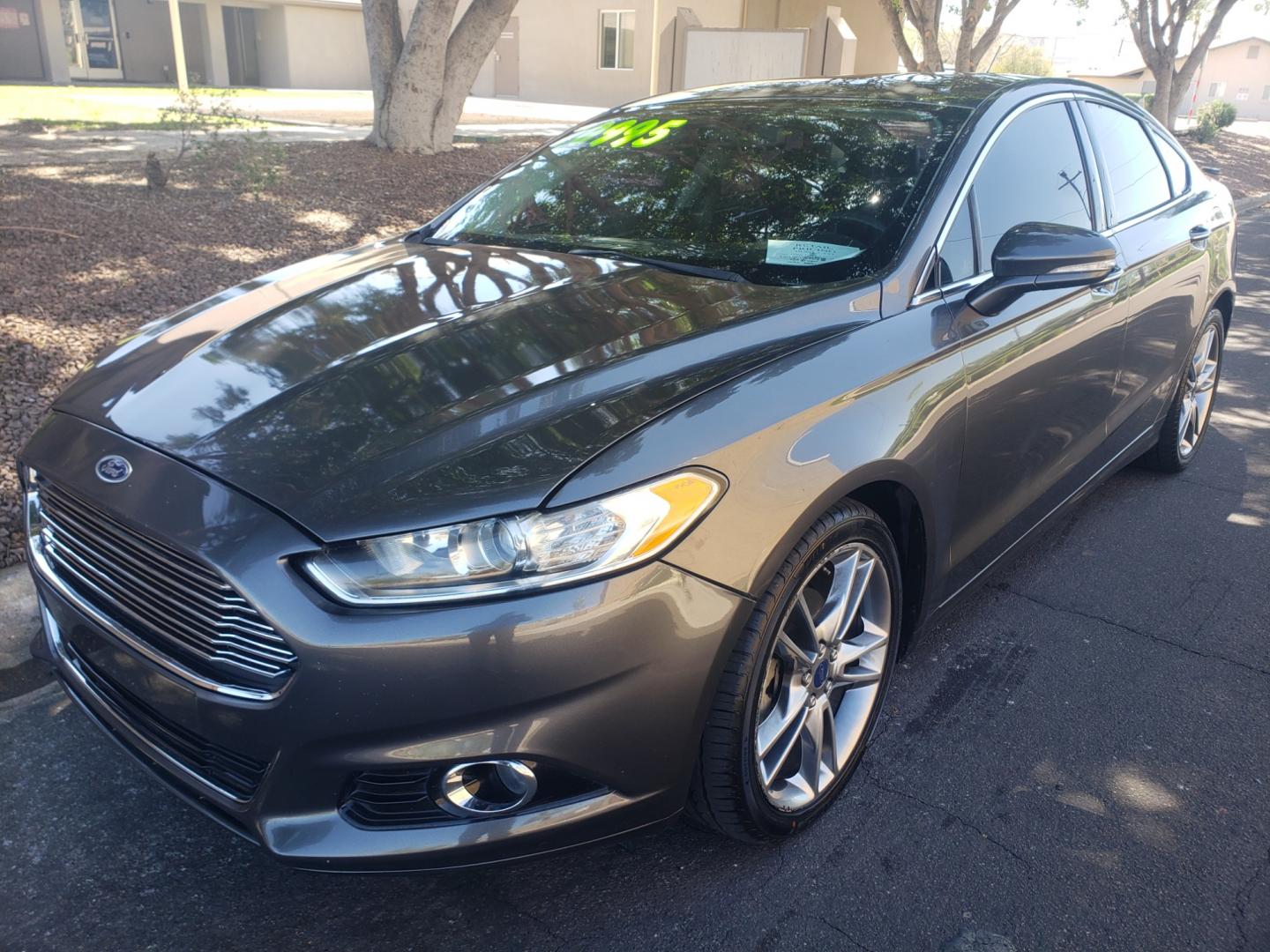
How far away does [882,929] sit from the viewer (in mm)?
2301

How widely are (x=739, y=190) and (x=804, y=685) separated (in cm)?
160

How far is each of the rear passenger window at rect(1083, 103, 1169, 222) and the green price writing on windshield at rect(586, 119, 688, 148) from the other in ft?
5.11

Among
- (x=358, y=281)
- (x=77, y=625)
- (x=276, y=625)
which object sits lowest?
(x=77, y=625)

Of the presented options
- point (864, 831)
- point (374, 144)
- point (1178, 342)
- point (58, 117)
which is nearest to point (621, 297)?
point (864, 831)

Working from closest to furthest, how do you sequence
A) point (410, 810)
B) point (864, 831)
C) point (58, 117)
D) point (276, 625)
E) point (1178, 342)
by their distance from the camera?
point (276, 625) < point (410, 810) < point (864, 831) < point (1178, 342) < point (58, 117)

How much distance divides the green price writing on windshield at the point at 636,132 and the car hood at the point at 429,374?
754 millimetres

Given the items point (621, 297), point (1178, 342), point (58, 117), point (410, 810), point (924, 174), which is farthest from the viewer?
point (58, 117)

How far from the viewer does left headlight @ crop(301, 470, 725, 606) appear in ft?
6.24

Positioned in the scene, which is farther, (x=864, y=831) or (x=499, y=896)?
(x=864, y=831)

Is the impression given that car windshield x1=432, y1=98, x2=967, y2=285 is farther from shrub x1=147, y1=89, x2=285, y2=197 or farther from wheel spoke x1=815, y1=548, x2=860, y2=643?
shrub x1=147, y1=89, x2=285, y2=197

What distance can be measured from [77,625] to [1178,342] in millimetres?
4153

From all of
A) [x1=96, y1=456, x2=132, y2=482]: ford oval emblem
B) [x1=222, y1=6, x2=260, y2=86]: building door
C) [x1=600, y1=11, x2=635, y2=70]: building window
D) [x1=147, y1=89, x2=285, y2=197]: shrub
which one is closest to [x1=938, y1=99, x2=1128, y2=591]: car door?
[x1=96, y1=456, x2=132, y2=482]: ford oval emblem

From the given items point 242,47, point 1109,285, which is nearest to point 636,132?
point 1109,285

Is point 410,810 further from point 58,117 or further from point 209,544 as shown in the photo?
point 58,117
